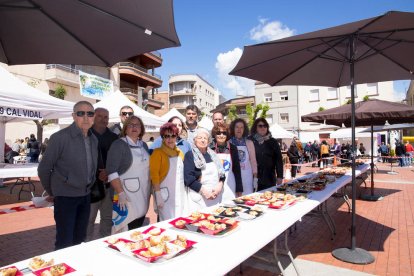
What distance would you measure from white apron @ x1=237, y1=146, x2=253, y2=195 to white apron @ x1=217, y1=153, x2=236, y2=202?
0.18 m

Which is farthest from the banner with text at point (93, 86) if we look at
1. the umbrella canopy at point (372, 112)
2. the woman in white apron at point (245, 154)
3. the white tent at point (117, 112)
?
the woman in white apron at point (245, 154)

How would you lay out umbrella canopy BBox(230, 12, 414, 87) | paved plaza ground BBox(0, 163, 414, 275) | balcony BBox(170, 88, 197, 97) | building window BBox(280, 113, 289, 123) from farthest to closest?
balcony BBox(170, 88, 197, 97) → building window BBox(280, 113, 289, 123) → paved plaza ground BBox(0, 163, 414, 275) → umbrella canopy BBox(230, 12, 414, 87)

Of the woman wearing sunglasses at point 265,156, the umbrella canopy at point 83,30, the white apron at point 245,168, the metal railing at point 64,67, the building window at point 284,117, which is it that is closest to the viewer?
the umbrella canopy at point 83,30

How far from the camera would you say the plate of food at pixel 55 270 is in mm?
1439

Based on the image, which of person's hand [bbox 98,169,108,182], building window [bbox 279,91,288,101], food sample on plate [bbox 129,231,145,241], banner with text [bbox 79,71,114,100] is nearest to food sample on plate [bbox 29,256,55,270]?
food sample on plate [bbox 129,231,145,241]

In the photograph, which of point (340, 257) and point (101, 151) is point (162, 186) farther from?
point (340, 257)

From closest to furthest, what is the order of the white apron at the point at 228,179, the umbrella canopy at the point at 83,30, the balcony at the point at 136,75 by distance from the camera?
the umbrella canopy at the point at 83,30, the white apron at the point at 228,179, the balcony at the point at 136,75

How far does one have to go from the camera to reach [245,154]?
422cm

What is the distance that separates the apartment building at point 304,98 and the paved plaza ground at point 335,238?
28218 mm

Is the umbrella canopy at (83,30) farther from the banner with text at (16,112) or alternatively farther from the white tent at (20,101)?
the banner with text at (16,112)

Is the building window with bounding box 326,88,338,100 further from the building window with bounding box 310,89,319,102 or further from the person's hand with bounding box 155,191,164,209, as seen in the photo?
the person's hand with bounding box 155,191,164,209

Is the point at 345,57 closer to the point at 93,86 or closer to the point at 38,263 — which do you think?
the point at 38,263

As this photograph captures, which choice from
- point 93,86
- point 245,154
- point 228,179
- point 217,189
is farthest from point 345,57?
point 93,86

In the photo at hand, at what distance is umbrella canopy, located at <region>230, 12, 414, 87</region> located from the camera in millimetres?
2980
